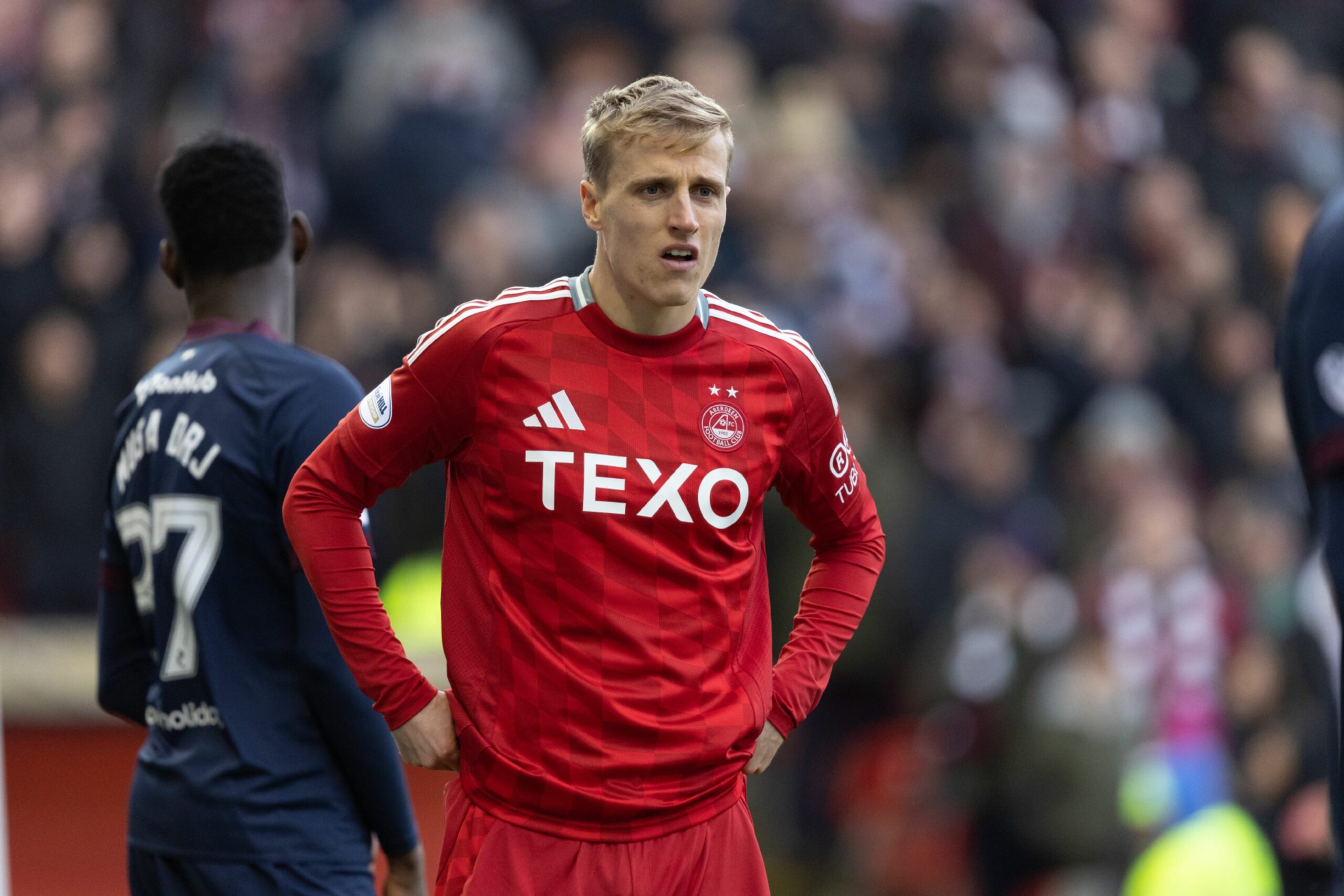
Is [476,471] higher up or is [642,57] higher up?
[642,57]

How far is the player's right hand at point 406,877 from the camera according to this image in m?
2.82

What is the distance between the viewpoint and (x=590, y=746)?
2451mm

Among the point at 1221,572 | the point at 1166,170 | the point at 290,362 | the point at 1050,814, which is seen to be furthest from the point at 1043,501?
the point at 290,362

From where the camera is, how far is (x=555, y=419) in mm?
2523

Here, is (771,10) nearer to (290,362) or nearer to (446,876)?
(290,362)

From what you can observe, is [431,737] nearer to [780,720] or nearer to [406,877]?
[406,877]

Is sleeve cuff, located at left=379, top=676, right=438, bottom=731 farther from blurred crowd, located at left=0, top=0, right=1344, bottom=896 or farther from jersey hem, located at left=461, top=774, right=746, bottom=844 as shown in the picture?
blurred crowd, located at left=0, top=0, right=1344, bottom=896

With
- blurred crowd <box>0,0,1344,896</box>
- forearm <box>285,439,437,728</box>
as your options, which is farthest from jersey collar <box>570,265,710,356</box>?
blurred crowd <box>0,0,1344,896</box>

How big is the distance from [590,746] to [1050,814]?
12.4ft

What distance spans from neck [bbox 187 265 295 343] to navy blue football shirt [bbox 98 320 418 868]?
0.28 ft

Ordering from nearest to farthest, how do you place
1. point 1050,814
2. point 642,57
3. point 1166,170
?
1. point 1050,814
2. point 642,57
3. point 1166,170

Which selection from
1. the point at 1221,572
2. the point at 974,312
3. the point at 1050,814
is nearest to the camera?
the point at 1050,814

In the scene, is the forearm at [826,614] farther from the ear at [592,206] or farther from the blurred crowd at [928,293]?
the blurred crowd at [928,293]

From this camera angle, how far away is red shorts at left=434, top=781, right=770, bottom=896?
2.44 metres
